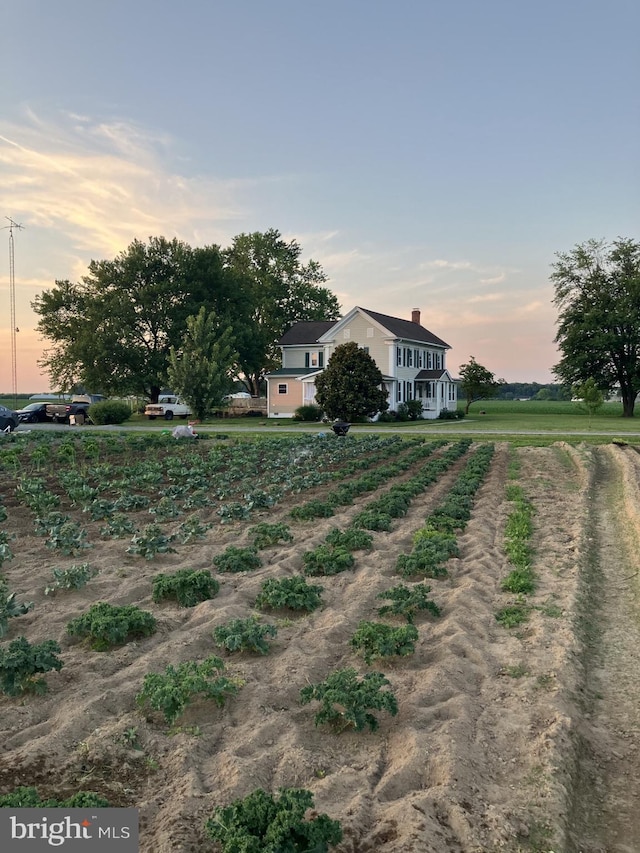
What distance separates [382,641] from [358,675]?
0.31 meters

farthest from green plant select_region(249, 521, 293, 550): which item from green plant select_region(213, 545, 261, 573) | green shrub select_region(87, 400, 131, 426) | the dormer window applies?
the dormer window

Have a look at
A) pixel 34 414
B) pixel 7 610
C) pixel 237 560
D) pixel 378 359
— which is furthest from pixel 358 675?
pixel 378 359

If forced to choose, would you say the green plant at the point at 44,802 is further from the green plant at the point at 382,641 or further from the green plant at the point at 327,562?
the green plant at the point at 327,562

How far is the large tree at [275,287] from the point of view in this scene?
6488 cm

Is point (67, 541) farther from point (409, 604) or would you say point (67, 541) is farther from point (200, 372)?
point (200, 372)

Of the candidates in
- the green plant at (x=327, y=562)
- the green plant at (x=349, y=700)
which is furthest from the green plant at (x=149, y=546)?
the green plant at (x=349, y=700)

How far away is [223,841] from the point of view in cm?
291

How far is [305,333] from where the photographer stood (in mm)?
51188

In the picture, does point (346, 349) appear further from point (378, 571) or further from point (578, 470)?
point (378, 571)

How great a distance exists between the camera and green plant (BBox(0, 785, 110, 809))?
9.91 feet

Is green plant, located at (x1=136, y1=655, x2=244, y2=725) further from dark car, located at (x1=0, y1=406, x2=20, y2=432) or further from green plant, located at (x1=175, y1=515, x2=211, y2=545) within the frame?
dark car, located at (x1=0, y1=406, x2=20, y2=432)

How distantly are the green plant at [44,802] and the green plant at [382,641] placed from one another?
2.27 meters

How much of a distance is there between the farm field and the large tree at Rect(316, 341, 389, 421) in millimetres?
25795

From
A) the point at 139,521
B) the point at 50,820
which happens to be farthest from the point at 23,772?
the point at 139,521
